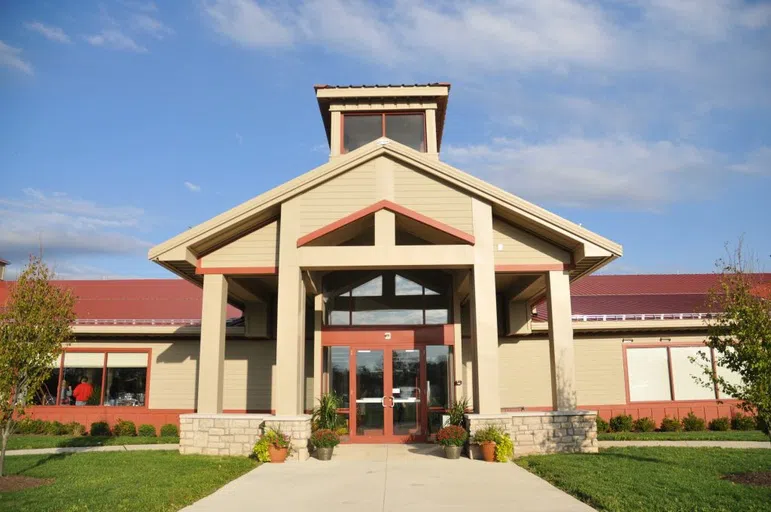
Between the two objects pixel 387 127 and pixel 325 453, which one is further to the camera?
pixel 387 127

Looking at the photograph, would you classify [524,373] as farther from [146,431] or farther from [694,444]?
[146,431]

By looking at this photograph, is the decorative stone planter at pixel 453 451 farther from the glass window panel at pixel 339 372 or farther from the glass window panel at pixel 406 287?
the glass window panel at pixel 406 287

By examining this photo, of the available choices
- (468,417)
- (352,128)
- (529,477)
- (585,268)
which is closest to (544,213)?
(585,268)

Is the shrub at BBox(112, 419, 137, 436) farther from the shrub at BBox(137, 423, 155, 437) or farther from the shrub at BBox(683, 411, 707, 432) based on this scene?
the shrub at BBox(683, 411, 707, 432)

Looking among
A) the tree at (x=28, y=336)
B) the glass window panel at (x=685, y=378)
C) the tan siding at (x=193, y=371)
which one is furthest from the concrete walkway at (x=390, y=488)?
the glass window panel at (x=685, y=378)

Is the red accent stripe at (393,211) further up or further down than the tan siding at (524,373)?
further up

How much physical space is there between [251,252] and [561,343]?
798cm

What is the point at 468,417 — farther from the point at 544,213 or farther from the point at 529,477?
the point at 544,213

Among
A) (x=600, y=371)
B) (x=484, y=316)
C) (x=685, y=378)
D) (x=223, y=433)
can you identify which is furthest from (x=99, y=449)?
(x=685, y=378)

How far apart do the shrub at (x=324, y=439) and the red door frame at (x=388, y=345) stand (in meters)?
2.80

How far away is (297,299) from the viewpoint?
1469 cm

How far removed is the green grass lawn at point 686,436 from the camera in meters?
16.8

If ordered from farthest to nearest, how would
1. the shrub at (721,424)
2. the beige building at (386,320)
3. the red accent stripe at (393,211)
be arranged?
1. the shrub at (721,424)
2. the red accent stripe at (393,211)
3. the beige building at (386,320)

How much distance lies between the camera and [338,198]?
15.0m
